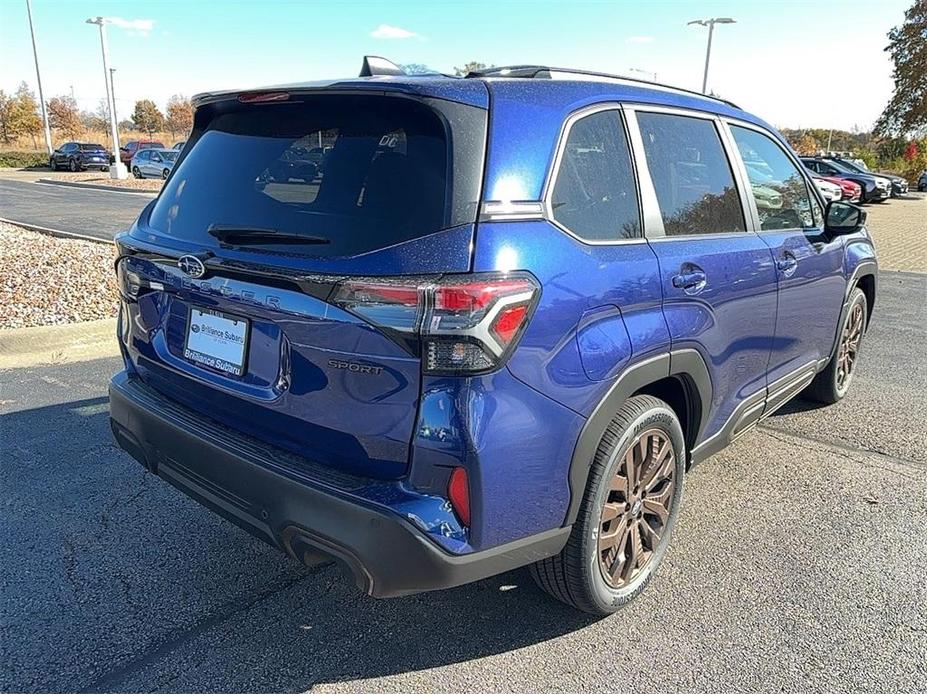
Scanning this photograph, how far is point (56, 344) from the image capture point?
5.95 meters

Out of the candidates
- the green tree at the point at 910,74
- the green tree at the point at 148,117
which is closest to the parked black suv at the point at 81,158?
the green tree at the point at 148,117

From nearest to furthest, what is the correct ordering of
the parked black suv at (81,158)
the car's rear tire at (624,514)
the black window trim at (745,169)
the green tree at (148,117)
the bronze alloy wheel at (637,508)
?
the car's rear tire at (624,514) → the bronze alloy wheel at (637,508) → the black window trim at (745,169) → the parked black suv at (81,158) → the green tree at (148,117)

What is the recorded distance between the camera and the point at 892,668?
2.40 metres

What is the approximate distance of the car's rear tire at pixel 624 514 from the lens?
2.38m

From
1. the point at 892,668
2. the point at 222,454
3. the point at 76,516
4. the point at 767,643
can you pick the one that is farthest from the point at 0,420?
the point at 892,668

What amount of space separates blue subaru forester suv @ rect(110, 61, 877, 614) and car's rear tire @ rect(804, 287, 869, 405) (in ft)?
6.72

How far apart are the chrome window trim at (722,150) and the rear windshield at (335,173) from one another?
836mm

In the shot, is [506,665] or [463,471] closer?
[463,471]

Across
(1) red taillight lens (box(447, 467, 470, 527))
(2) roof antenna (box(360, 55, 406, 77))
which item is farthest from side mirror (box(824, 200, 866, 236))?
(1) red taillight lens (box(447, 467, 470, 527))

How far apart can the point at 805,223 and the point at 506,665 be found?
113 inches

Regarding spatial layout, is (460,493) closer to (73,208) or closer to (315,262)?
(315,262)

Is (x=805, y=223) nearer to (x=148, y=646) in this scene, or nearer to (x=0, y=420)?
(x=148, y=646)

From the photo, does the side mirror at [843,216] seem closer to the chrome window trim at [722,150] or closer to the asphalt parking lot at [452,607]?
the chrome window trim at [722,150]

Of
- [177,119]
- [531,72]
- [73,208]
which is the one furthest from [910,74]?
[177,119]
